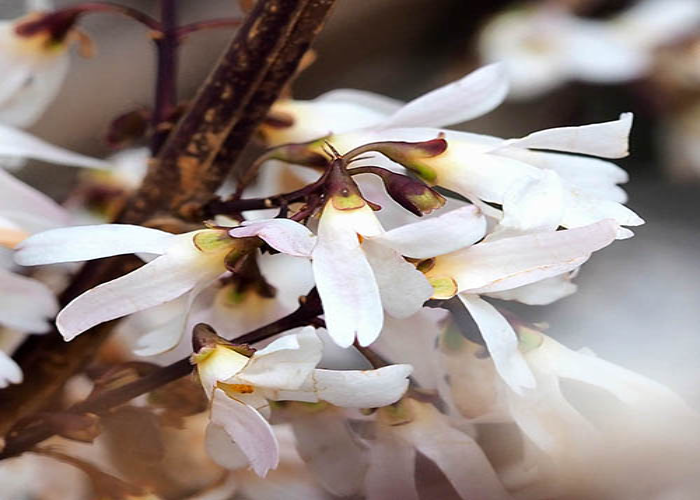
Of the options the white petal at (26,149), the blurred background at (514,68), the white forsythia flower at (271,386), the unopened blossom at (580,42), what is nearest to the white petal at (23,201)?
the white petal at (26,149)

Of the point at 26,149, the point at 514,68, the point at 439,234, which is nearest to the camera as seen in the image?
the point at 439,234

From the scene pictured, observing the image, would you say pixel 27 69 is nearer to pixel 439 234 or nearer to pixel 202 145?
pixel 202 145

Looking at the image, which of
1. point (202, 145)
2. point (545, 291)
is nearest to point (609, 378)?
point (545, 291)

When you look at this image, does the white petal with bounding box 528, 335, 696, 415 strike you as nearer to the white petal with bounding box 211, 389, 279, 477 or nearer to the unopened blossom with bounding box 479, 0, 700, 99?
the white petal with bounding box 211, 389, 279, 477

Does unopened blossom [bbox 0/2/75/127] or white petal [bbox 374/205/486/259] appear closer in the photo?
white petal [bbox 374/205/486/259]

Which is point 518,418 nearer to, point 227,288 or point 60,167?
point 227,288

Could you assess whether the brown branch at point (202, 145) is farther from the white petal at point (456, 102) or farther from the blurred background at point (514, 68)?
the blurred background at point (514, 68)

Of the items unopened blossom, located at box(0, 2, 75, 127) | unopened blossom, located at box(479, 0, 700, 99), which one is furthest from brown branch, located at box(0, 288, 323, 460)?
unopened blossom, located at box(479, 0, 700, 99)

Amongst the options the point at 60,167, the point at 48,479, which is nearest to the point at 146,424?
the point at 48,479
